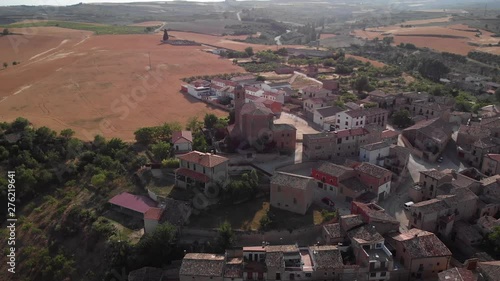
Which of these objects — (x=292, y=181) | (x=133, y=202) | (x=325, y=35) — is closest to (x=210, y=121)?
(x=133, y=202)

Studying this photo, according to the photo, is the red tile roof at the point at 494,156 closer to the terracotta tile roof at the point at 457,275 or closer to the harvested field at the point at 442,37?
the terracotta tile roof at the point at 457,275

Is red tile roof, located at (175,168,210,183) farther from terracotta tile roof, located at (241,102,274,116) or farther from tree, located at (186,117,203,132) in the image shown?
tree, located at (186,117,203,132)

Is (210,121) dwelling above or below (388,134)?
above

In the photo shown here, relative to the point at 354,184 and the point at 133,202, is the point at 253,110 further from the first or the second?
the point at 133,202

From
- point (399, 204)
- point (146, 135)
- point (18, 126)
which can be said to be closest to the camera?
point (399, 204)

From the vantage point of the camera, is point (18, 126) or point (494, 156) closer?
point (494, 156)

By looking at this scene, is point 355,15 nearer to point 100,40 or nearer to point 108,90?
point 100,40
